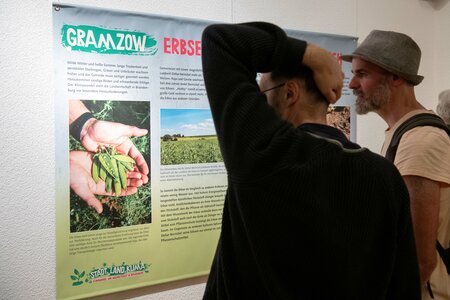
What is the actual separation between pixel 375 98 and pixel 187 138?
90 centimetres

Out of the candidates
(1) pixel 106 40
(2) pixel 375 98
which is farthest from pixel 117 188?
Answer: (2) pixel 375 98

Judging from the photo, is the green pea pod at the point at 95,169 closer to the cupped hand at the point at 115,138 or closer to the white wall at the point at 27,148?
the cupped hand at the point at 115,138

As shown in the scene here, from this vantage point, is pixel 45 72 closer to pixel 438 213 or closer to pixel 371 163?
pixel 371 163

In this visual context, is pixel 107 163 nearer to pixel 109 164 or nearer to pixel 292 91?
pixel 109 164

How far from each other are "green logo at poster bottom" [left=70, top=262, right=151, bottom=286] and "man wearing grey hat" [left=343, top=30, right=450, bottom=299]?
1182mm

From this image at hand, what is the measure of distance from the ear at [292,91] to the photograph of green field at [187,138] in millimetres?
1106

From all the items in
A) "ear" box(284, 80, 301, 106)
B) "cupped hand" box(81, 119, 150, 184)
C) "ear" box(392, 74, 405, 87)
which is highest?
"ear" box(392, 74, 405, 87)

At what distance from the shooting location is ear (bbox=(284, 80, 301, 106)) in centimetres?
78

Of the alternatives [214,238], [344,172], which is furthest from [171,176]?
[344,172]

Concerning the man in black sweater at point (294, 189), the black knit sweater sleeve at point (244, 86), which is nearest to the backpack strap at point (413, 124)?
the man in black sweater at point (294, 189)

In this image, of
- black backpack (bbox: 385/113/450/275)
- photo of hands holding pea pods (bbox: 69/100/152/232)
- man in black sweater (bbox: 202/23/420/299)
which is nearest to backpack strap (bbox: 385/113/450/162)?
black backpack (bbox: 385/113/450/275)

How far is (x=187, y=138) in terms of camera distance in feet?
6.17

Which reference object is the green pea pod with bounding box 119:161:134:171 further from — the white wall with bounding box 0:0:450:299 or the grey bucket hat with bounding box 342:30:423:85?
the grey bucket hat with bounding box 342:30:423:85

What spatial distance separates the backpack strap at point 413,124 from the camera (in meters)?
1.21
